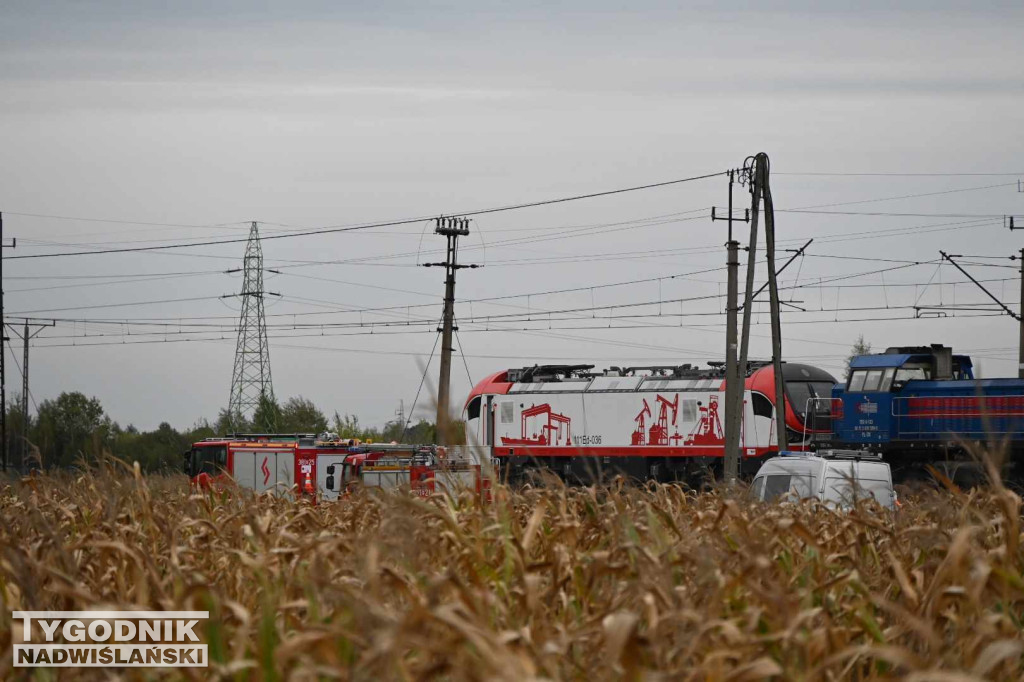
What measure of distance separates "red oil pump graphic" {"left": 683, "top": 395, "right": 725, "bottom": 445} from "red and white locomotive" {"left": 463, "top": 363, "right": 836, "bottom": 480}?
0.03 m

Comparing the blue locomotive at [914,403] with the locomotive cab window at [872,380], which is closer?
the blue locomotive at [914,403]

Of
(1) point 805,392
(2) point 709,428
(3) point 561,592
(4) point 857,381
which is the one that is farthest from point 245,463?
(3) point 561,592

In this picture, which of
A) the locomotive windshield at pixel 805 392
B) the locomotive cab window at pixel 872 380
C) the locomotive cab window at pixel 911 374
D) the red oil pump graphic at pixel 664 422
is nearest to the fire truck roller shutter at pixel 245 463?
the red oil pump graphic at pixel 664 422

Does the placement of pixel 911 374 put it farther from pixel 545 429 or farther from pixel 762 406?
pixel 545 429

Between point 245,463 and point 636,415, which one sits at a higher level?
point 636,415

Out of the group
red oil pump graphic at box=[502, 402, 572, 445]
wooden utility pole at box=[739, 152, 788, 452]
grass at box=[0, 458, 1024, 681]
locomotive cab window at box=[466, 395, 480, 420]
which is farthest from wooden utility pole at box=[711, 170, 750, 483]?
grass at box=[0, 458, 1024, 681]

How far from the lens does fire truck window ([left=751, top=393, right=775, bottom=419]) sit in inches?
1532

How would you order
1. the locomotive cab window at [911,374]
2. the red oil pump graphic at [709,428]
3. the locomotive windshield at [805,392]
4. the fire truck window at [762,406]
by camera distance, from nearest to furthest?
1. the locomotive cab window at [911,374]
2. the fire truck window at [762,406]
3. the locomotive windshield at [805,392]
4. the red oil pump graphic at [709,428]

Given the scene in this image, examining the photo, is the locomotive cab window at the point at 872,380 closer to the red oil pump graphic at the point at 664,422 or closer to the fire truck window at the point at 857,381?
the fire truck window at the point at 857,381

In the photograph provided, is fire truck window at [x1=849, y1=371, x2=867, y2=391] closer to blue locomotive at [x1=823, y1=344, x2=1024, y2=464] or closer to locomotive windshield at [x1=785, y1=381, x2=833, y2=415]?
blue locomotive at [x1=823, y1=344, x2=1024, y2=464]

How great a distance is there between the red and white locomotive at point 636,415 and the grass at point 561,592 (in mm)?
31950

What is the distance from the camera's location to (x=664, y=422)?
41.2 metres

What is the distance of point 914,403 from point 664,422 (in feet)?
31.2

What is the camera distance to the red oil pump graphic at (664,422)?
4100 centimetres
